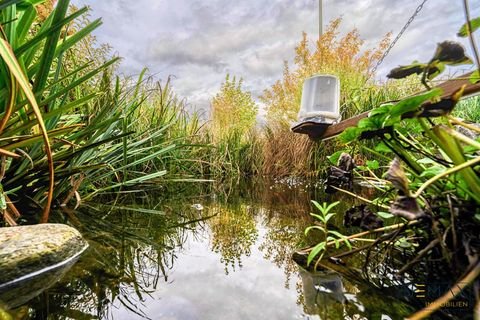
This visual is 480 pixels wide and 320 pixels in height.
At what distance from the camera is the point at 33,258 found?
1.74 ft

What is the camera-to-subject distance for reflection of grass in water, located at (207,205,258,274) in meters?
0.66

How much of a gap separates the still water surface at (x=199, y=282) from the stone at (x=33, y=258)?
0.03 m

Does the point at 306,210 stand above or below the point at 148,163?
below

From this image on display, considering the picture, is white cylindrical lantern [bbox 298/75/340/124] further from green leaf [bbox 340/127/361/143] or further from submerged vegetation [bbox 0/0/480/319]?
green leaf [bbox 340/127/361/143]

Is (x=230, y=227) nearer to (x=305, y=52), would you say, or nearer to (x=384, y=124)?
(x=384, y=124)

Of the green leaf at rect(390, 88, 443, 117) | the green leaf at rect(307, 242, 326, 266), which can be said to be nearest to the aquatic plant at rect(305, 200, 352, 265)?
the green leaf at rect(307, 242, 326, 266)

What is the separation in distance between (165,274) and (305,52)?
20.3 feet

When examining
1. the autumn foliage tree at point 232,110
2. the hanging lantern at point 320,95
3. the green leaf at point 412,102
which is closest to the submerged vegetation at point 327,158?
the green leaf at point 412,102

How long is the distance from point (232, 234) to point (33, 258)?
0.50 metres

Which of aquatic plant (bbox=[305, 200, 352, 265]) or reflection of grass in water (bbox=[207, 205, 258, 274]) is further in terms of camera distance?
reflection of grass in water (bbox=[207, 205, 258, 274])

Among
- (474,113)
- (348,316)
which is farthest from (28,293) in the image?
(474,113)

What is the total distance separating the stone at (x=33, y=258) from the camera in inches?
17.9

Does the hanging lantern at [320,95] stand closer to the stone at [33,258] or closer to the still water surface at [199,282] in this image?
the still water surface at [199,282]

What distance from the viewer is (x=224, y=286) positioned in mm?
486
